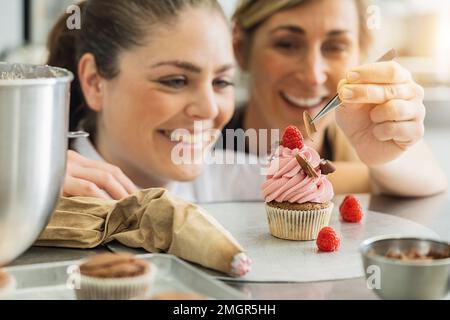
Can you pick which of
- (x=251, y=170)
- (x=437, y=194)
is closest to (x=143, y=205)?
(x=437, y=194)

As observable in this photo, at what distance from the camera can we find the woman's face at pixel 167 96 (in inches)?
53.4

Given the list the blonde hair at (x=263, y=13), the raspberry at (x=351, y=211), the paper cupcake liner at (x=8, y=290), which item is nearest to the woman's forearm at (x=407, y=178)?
the raspberry at (x=351, y=211)

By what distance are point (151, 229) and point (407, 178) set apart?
635mm

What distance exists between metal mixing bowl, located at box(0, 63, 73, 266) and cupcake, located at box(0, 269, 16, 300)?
25 millimetres

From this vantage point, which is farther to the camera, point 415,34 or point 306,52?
point 415,34

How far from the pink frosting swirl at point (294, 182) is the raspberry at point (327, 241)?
4.9 inches

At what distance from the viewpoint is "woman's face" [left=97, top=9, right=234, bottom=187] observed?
53.4 inches

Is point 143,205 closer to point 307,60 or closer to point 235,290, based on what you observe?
point 235,290

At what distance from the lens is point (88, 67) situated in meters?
1.41

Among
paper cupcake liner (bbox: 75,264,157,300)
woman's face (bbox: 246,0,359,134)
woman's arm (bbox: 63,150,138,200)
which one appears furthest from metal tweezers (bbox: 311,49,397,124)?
woman's face (bbox: 246,0,359,134)

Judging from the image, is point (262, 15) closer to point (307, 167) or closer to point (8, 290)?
point (307, 167)

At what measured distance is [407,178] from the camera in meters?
1.33

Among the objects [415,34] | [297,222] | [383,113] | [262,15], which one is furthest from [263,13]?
[415,34]

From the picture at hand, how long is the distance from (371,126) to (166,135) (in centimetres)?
45
